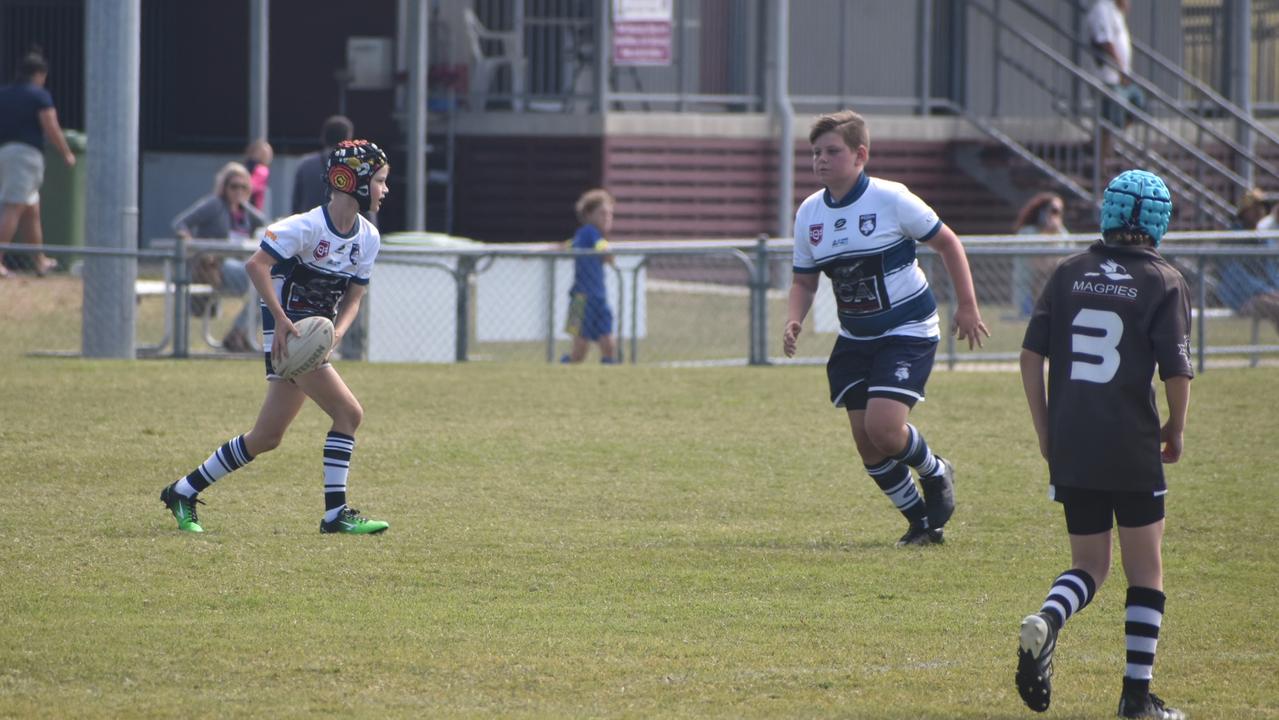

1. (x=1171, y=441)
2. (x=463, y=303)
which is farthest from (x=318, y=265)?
(x=463, y=303)

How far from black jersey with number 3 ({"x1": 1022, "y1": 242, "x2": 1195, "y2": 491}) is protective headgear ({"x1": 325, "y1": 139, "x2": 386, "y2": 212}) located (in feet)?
11.2

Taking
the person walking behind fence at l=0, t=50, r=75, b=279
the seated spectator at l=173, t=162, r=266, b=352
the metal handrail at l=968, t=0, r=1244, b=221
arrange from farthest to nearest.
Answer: the metal handrail at l=968, t=0, r=1244, b=221, the person walking behind fence at l=0, t=50, r=75, b=279, the seated spectator at l=173, t=162, r=266, b=352

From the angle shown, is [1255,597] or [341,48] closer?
[1255,597]

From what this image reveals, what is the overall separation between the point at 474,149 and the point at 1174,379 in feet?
63.6

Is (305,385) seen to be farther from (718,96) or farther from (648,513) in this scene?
(718,96)

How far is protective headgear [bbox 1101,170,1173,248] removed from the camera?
5.53 m

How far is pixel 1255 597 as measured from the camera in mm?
7203

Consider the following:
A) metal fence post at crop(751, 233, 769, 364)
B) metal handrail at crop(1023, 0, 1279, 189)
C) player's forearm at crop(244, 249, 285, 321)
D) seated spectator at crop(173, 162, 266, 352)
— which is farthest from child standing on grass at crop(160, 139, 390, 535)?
metal handrail at crop(1023, 0, 1279, 189)

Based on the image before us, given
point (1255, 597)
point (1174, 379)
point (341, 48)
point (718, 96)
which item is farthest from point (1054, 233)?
point (1174, 379)

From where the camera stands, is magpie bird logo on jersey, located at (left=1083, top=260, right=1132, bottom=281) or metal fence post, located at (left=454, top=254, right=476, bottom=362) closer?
magpie bird logo on jersey, located at (left=1083, top=260, right=1132, bottom=281)

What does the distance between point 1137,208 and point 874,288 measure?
244cm

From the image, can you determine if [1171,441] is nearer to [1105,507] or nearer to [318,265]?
[1105,507]

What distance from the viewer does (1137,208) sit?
18.1 ft

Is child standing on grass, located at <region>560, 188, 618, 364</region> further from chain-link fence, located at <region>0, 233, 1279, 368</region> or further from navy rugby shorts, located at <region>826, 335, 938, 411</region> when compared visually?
navy rugby shorts, located at <region>826, 335, 938, 411</region>
